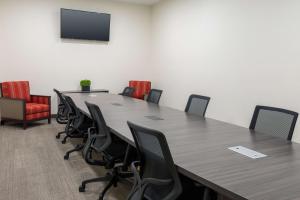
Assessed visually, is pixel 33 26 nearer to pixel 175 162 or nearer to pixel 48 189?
pixel 48 189

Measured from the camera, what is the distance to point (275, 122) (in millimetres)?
2684

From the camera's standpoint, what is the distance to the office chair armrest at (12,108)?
5.26 m

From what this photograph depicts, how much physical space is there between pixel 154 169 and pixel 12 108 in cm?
448

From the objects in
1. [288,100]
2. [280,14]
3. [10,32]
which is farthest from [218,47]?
[10,32]

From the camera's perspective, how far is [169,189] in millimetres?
1668

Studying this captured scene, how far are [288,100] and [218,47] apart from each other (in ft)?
5.59

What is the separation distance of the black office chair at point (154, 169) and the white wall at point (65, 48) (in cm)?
500

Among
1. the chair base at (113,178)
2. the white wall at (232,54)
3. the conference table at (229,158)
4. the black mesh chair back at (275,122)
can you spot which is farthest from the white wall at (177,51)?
the chair base at (113,178)

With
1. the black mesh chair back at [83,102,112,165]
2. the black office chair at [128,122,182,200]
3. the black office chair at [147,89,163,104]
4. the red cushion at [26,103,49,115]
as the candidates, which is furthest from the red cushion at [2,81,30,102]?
the black office chair at [128,122,182,200]

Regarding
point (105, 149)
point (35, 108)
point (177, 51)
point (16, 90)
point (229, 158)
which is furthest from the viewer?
point (177, 51)

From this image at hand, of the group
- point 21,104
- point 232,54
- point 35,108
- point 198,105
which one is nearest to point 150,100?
point 198,105

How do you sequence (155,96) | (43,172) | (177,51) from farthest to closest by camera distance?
(177,51) < (155,96) < (43,172)

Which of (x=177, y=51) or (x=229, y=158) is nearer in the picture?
(x=229, y=158)

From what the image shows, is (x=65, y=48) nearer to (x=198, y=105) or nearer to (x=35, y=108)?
(x=35, y=108)
